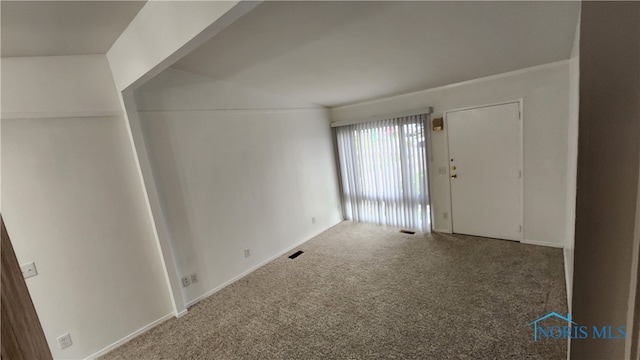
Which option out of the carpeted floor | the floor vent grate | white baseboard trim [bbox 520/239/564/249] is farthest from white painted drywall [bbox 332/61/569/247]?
the floor vent grate

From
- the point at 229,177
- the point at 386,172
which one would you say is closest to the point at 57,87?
the point at 229,177

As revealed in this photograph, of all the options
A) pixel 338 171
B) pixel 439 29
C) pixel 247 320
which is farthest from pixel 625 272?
pixel 338 171

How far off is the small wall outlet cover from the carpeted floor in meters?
0.31

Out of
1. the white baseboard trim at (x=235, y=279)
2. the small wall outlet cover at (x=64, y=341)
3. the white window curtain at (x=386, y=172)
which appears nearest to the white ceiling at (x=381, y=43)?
the white window curtain at (x=386, y=172)

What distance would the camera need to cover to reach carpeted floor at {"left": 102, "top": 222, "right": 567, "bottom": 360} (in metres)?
1.96

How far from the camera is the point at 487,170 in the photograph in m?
3.39

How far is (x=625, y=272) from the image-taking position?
37cm

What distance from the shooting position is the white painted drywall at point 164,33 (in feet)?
4.12

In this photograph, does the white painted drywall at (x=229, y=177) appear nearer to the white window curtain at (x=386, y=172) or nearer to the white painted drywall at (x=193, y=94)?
the white painted drywall at (x=193, y=94)

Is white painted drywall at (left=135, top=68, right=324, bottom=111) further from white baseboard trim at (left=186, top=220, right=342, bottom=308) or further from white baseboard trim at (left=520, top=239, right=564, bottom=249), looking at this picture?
white baseboard trim at (left=520, top=239, right=564, bottom=249)

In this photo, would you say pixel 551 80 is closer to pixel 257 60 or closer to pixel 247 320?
pixel 257 60

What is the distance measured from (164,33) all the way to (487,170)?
3.75 m

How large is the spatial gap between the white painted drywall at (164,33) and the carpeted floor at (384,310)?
2265 millimetres

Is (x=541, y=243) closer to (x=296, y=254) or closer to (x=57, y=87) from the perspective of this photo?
(x=296, y=254)
